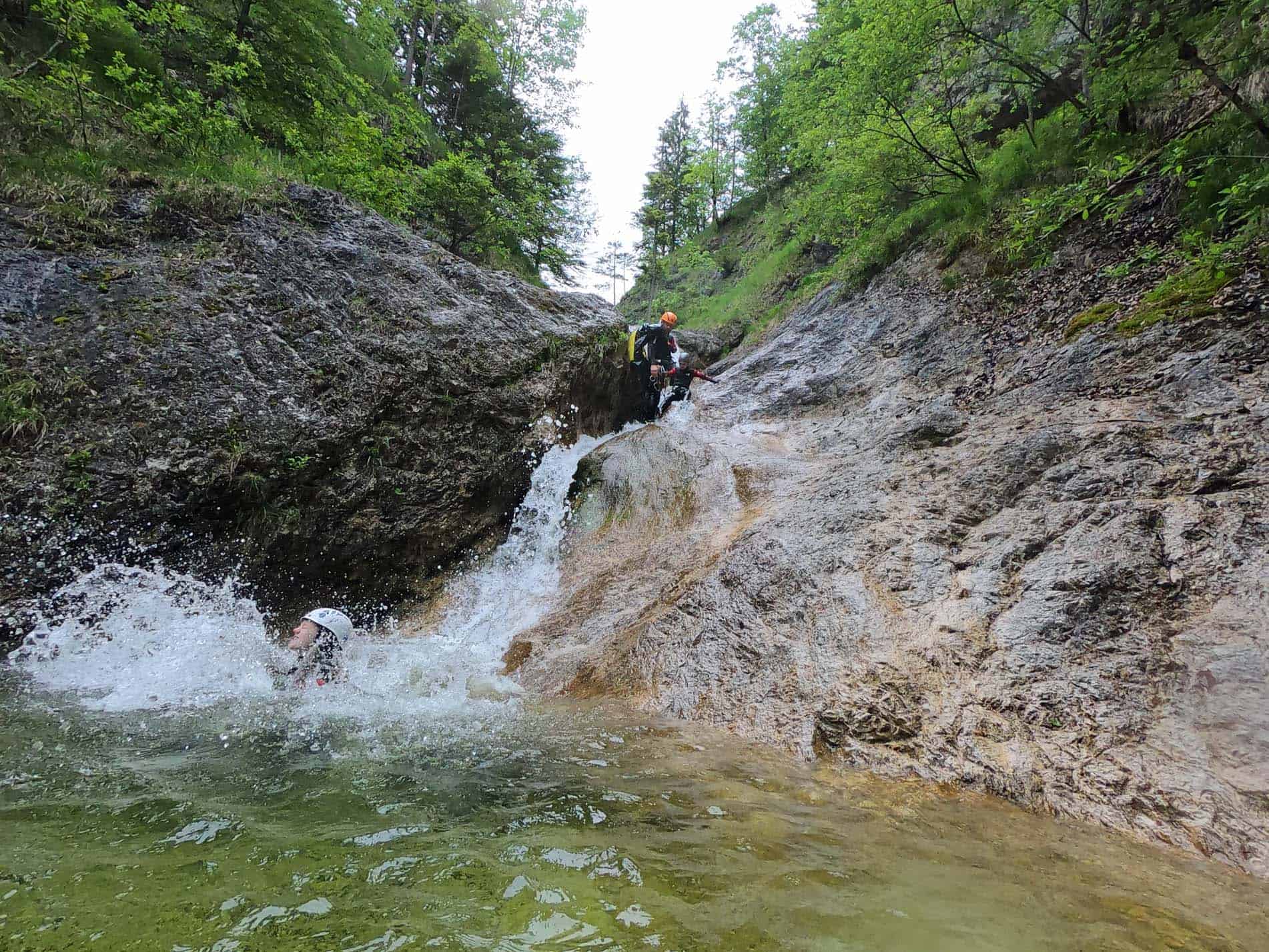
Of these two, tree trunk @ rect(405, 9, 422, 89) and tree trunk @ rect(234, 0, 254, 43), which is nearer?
tree trunk @ rect(234, 0, 254, 43)

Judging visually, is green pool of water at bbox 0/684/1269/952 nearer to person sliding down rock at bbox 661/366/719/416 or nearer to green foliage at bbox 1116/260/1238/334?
green foliage at bbox 1116/260/1238/334

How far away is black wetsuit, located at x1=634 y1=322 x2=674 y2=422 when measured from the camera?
527 inches

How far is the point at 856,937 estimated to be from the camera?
1748 millimetres

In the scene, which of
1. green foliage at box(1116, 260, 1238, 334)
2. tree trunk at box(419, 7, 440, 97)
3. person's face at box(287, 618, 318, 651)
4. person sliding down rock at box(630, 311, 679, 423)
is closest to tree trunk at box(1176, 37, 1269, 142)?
green foliage at box(1116, 260, 1238, 334)

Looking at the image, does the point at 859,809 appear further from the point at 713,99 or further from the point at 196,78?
the point at 713,99

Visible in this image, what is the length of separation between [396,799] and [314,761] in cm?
95

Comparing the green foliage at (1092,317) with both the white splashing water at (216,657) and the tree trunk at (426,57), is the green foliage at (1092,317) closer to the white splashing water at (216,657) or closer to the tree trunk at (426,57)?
the white splashing water at (216,657)

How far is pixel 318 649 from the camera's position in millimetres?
6117

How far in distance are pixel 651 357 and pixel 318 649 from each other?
9.64m

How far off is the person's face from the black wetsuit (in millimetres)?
9213

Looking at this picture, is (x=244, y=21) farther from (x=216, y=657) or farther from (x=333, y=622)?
(x=216, y=657)

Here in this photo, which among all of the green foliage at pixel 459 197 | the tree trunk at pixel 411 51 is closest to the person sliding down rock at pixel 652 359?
the green foliage at pixel 459 197

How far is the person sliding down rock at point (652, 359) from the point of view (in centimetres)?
1338

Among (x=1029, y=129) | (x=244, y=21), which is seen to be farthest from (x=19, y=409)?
(x=1029, y=129)
